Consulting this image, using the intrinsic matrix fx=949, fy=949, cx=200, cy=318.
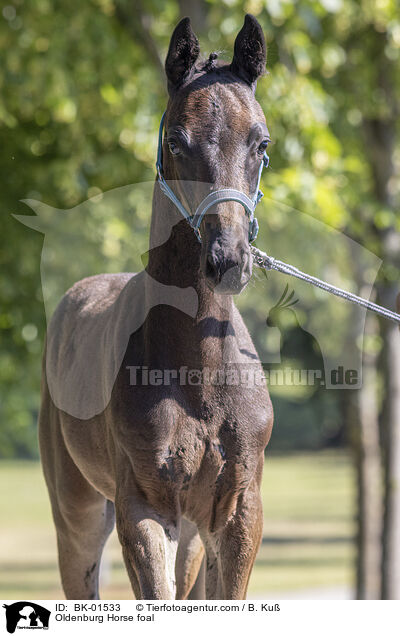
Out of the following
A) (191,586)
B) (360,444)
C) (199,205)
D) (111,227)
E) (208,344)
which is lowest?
(191,586)

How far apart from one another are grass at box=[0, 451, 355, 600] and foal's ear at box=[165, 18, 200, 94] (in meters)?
10.1

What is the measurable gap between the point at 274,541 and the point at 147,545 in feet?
56.4

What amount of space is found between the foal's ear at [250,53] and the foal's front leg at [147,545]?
1.53 meters

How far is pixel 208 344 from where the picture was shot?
3377 mm

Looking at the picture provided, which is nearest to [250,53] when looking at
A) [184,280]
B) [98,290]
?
[184,280]

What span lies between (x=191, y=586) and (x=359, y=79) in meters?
7.77

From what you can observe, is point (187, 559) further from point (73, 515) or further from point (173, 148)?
point (173, 148)

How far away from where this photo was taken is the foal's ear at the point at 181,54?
3.22 meters

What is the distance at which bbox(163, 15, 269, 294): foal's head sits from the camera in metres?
2.97

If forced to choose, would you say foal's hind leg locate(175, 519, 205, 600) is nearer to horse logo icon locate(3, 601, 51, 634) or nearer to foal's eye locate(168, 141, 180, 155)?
horse logo icon locate(3, 601, 51, 634)

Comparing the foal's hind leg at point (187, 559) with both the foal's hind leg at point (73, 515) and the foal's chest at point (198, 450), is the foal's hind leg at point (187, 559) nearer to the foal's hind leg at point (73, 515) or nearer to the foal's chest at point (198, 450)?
the foal's hind leg at point (73, 515)

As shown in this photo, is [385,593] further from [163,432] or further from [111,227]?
[163,432]

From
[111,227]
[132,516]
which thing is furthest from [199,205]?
[111,227]

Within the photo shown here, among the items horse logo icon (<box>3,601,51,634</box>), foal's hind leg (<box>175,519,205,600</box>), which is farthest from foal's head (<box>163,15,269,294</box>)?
foal's hind leg (<box>175,519,205,600</box>)
